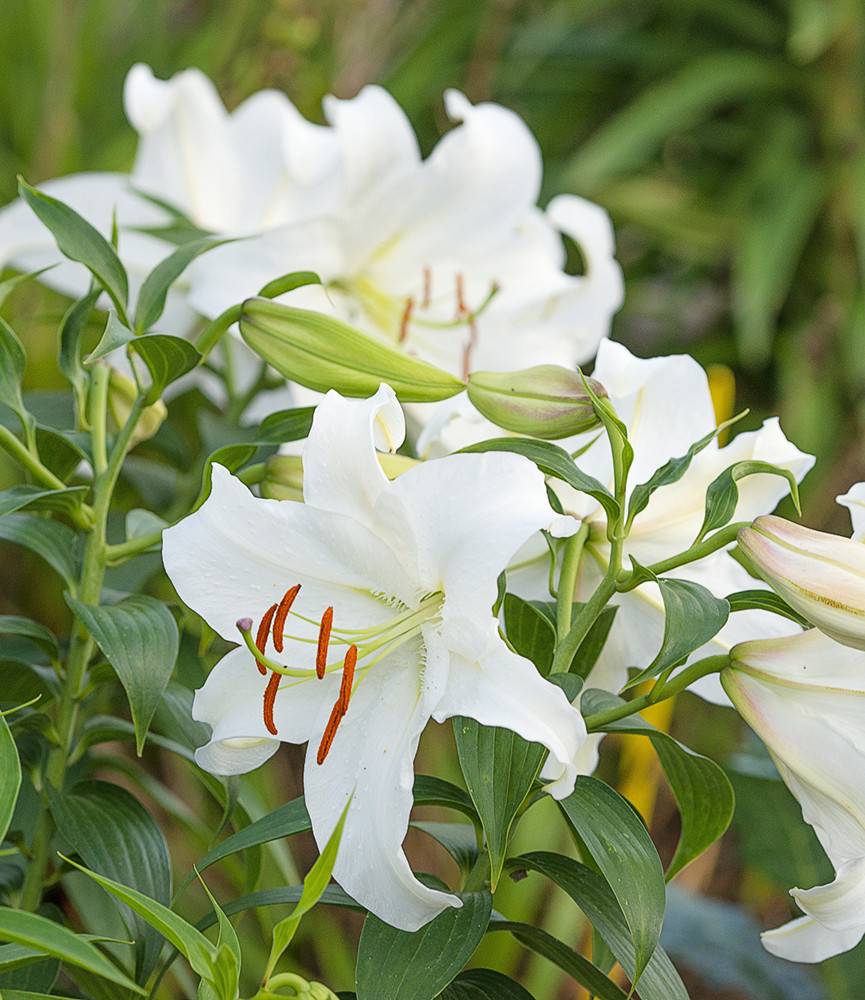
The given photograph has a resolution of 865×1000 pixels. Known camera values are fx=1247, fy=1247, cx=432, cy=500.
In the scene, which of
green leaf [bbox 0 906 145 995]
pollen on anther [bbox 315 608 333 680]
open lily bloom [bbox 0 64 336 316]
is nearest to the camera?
green leaf [bbox 0 906 145 995]

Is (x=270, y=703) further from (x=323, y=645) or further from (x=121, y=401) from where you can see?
(x=121, y=401)

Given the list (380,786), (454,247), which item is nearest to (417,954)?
(380,786)

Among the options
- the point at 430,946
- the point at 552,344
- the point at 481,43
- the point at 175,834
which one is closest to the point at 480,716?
the point at 430,946

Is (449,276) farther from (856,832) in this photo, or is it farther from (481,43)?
(481,43)

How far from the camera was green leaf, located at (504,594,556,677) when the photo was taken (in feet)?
1.55

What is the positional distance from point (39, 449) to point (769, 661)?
34 cm

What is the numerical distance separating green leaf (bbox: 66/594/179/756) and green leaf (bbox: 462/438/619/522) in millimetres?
131

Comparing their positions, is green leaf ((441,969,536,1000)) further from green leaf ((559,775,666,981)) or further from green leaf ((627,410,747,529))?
green leaf ((627,410,747,529))

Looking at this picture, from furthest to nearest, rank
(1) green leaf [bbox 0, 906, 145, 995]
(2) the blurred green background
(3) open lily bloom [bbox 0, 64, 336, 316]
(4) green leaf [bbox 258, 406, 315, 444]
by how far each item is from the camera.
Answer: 1. (2) the blurred green background
2. (3) open lily bloom [bbox 0, 64, 336, 316]
3. (4) green leaf [bbox 258, 406, 315, 444]
4. (1) green leaf [bbox 0, 906, 145, 995]

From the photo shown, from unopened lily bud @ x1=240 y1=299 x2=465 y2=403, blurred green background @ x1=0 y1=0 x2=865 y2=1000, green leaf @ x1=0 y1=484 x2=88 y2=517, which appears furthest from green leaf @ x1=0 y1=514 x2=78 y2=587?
Result: blurred green background @ x1=0 y1=0 x2=865 y2=1000

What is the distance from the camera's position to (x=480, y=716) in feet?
1.27

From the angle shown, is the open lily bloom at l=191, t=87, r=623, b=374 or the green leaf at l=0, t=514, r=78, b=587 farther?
the open lily bloom at l=191, t=87, r=623, b=374

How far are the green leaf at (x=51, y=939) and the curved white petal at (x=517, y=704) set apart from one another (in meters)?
0.13

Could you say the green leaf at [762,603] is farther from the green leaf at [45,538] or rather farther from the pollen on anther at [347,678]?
the green leaf at [45,538]
